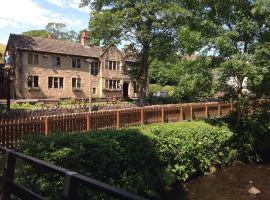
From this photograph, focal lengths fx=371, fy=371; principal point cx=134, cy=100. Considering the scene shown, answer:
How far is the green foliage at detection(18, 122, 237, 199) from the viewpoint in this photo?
1077 cm

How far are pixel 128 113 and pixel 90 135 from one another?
26.4ft

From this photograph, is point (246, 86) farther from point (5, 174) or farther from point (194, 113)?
point (5, 174)

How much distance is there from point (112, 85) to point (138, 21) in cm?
2031

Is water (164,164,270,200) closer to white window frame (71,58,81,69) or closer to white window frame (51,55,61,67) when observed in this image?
white window frame (51,55,61,67)

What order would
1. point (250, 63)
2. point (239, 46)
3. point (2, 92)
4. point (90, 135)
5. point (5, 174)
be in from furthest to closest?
point (2, 92) < point (239, 46) < point (250, 63) < point (90, 135) < point (5, 174)

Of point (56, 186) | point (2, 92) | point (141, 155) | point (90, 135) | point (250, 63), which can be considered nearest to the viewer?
point (56, 186)

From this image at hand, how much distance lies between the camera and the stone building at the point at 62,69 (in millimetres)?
45594

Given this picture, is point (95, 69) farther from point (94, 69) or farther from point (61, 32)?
point (61, 32)

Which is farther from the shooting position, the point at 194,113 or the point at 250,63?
the point at 194,113

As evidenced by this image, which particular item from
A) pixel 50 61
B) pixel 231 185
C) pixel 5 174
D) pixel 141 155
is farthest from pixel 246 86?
pixel 50 61

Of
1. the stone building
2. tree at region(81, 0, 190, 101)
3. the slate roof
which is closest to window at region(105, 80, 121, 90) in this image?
the stone building

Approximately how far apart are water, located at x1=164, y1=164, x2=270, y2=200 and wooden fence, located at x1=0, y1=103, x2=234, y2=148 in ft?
18.0

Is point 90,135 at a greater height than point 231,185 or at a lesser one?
greater

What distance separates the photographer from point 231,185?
646 inches
